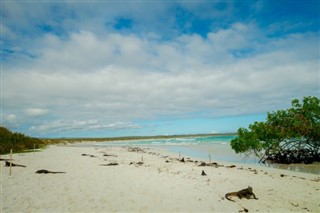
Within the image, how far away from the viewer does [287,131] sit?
80.8 feet

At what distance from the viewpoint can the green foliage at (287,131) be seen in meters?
24.0

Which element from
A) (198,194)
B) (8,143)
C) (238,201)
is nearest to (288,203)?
(238,201)

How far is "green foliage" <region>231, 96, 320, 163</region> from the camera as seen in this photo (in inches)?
947

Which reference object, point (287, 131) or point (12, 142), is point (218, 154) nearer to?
point (287, 131)

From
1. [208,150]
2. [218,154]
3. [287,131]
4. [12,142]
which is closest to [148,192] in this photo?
[287,131]

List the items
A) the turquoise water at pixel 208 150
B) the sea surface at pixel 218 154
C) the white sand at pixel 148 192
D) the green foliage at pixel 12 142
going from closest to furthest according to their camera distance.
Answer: the white sand at pixel 148 192, the sea surface at pixel 218 154, the turquoise water at pixel 208 150, the green foliage at pixel 12 142

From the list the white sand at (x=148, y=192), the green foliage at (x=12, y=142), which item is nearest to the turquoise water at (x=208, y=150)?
the white sand at (x=148, y=192)

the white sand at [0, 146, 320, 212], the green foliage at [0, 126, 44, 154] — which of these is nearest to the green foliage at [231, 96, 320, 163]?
the white sand at [0, 146, 320, 212]

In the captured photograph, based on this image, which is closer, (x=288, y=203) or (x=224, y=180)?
(x=288, y=203)

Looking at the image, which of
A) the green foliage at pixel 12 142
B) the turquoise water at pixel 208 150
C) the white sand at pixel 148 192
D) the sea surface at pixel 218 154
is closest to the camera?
the white sand at pixel 148 192

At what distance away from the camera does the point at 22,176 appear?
614 inches

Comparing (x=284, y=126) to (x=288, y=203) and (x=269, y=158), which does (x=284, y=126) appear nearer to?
(x=269, y=158)

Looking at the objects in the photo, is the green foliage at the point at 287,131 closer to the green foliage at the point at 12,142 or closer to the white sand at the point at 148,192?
the white sand at the point at 148,192

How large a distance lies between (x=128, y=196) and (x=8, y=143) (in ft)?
92.9
